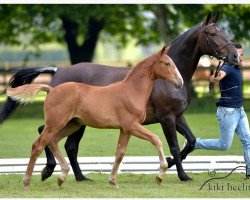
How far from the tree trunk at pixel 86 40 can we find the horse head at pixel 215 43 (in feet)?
62.3

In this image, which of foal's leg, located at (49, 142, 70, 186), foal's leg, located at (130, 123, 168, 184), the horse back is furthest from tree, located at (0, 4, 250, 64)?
foal's leg, located at (130, 123, 168, 184)

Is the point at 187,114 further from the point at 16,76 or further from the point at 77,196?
the point at 77,196

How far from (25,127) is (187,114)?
5.09 m

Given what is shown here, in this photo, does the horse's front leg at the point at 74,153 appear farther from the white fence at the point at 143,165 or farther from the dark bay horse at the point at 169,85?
the white fence at the point at 143,165

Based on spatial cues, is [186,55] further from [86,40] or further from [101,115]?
[86,40]

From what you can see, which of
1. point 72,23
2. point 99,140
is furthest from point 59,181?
point 72,23

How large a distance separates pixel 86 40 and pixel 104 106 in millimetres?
21248

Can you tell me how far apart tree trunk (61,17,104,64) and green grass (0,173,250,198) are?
61.9 feet

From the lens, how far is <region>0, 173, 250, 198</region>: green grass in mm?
9305

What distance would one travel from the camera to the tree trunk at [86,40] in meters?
30.2

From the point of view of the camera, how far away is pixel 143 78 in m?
10.1

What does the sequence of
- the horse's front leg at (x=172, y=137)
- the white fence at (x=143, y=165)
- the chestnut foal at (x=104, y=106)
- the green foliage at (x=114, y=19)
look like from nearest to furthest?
the chestnut foal at (x=104, y=106) < the horse's front leg at (x=172, y=137) < the white fence at (x=143, y=165) < the green foliage at (x=114, y=19)

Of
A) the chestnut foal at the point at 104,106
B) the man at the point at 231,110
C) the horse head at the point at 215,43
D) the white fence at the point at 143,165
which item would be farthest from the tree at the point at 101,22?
the chestnut foal at the point at 104,106

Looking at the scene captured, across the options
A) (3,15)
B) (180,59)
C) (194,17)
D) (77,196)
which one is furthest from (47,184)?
(3,15)
